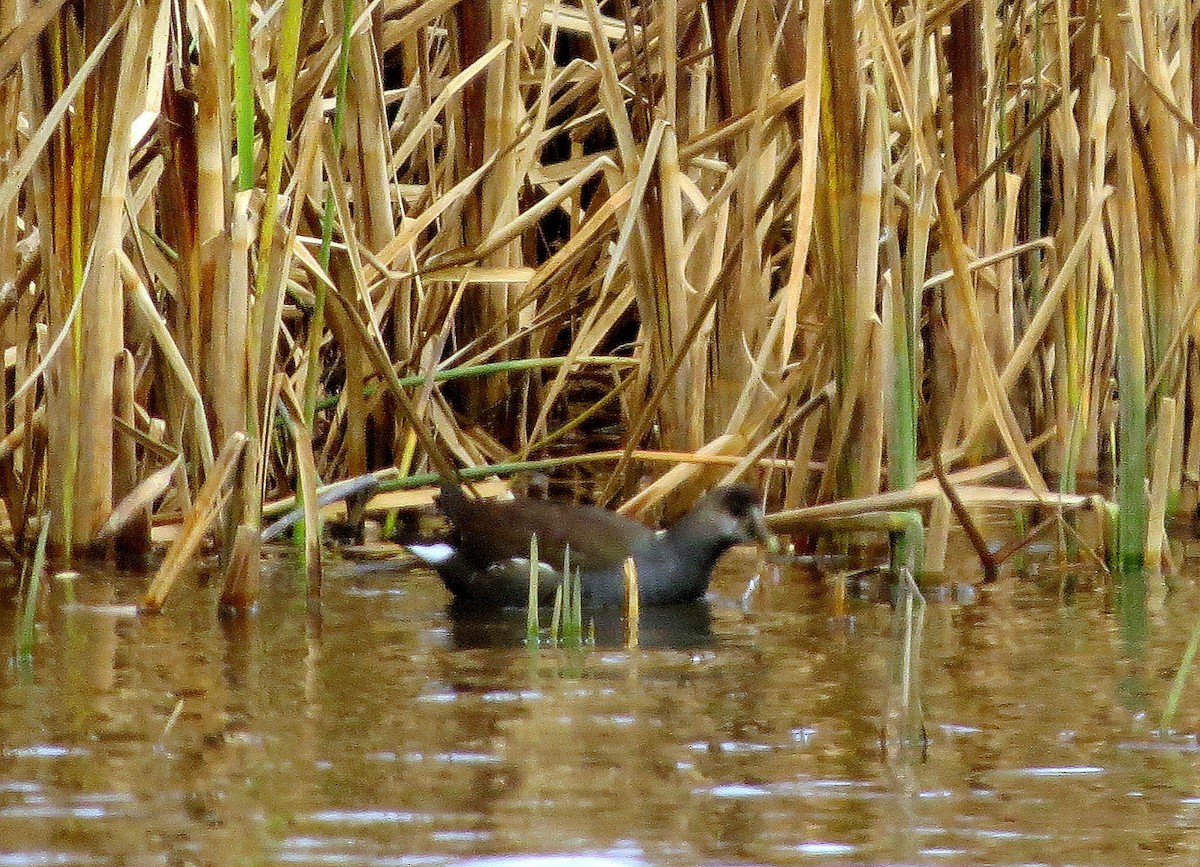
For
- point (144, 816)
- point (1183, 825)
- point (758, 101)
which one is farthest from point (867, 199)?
point (144, 816)

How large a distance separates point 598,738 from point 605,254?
343 cm

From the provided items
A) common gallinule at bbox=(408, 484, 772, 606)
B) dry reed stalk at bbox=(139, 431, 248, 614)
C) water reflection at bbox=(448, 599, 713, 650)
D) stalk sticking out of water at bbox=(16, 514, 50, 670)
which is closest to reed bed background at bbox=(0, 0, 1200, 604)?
dry reed stalk at bbox=(139, 431, 248, 614)

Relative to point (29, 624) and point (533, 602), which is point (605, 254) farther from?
point (29, 624)

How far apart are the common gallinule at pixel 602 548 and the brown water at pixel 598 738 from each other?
0.27 meters

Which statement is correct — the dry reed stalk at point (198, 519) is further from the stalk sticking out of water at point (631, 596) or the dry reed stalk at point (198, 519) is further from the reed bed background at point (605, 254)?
the stalk sticking out of water at point (631, 596)

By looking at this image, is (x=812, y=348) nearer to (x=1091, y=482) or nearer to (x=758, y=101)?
(x=758, y=101)

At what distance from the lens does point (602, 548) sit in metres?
5.66

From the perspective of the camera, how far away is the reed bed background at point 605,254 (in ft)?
15.8

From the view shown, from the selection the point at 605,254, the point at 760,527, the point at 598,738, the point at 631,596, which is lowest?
the point at 598,738

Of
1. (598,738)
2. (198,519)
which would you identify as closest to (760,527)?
(198,519)

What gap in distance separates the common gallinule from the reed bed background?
16 centimetres

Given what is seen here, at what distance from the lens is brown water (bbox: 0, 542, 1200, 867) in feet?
9.98

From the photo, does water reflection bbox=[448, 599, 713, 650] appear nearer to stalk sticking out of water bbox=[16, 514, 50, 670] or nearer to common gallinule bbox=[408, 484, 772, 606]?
common gallinule bbox=[408, 484, 772, 606]

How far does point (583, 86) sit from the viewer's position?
22.1ft
